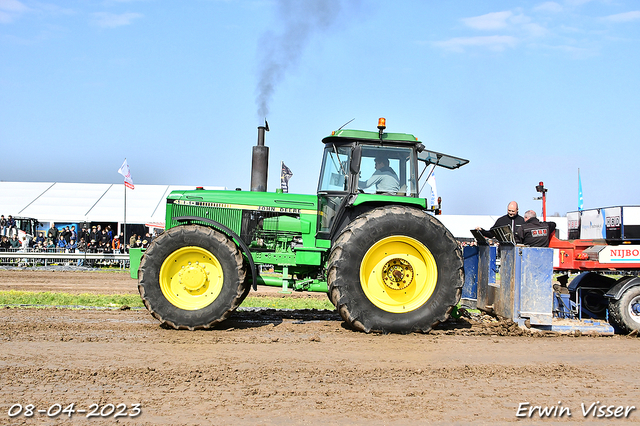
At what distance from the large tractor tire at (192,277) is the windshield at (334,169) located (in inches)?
57.9

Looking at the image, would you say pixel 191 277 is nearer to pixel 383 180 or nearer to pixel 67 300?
pixel 383 180

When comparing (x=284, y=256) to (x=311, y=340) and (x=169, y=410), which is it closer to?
(x=311, y=340)

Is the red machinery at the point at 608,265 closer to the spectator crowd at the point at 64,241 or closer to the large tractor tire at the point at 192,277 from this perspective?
the large tractor tire at the point at 192,277

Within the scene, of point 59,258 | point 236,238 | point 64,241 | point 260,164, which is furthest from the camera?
point 64,241

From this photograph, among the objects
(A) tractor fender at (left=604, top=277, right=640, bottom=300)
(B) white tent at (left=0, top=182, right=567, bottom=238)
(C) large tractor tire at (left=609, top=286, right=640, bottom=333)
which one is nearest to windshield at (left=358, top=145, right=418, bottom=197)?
(A) tractor fender at (left=604, top=277, right=640, bottom=300)

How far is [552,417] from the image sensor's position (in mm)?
4070

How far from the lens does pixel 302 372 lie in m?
5.03

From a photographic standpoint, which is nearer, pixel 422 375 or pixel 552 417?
pixel 552 417

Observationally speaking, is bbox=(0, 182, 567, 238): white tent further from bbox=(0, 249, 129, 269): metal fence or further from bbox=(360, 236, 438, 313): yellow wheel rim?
bbox=(360, 236, 438, 313): yellow wheel rim

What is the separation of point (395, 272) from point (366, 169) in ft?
4.49

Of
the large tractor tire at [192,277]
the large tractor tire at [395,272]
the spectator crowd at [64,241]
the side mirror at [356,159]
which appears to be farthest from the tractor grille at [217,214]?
the spectator crowd at [64,241]

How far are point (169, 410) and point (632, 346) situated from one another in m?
5.38

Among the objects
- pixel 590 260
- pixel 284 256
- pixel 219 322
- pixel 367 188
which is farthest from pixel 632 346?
pixel 219 322

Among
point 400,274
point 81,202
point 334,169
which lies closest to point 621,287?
point 400,274
